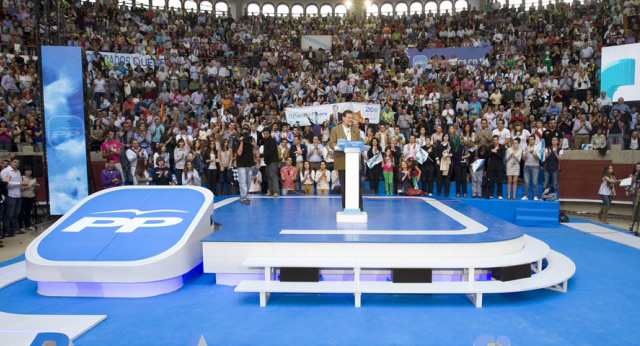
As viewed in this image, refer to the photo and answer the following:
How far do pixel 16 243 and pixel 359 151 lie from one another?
743 cm

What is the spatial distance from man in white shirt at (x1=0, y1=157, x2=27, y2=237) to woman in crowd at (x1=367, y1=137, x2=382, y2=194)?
8.35 metres

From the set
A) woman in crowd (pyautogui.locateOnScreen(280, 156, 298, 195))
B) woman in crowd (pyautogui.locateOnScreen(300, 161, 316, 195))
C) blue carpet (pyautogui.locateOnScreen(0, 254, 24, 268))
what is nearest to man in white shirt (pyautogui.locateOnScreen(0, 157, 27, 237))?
blue carpet (pyautogui.locateOnScreen(0, 254, 24, 268))

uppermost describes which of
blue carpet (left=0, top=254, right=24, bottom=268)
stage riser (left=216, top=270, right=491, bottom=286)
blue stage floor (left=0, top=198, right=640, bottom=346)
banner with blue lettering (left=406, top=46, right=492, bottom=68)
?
banner with blue lettering (left=406, top=46, right=492, bottom=68)

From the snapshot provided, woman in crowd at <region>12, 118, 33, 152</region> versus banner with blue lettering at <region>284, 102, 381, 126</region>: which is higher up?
banner with blue lettering at <region>284, 102, 381, 126</region>

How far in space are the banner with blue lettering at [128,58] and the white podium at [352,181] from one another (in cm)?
1505

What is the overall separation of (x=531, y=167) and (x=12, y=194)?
1208 centimetres

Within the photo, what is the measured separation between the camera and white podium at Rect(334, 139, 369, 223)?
6.39m

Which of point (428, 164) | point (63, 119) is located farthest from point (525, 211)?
point (63, 119)

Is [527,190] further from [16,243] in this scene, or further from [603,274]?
[16,243]

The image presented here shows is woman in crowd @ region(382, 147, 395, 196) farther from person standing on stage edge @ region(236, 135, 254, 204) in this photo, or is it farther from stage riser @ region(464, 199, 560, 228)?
person standing on stage edge @ region(236, 135, 254, 204)

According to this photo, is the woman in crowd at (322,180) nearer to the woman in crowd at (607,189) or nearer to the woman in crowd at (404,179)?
the woman in crowd at (404,179)

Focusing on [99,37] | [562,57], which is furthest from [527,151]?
[99,37]

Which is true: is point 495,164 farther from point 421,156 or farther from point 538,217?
point 421,156

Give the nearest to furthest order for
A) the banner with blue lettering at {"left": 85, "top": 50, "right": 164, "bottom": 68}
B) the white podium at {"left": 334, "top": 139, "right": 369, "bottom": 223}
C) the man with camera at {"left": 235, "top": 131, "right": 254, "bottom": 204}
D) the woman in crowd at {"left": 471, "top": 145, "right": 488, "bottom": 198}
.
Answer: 1. the white podium at {"left": 334, "top": 139, "right": 369, "bottom": 223}
2. the man with camera at {"left": 235, "top": 131, "right": 254, "bottom": 204}
3. the woman in crowd at {"left": 471, "top": 145, "right": 488, "bottom": 198}
4. the banner with blue lettering at {"left": 85, "top": 50, "right": 164, "bottom": 68}
